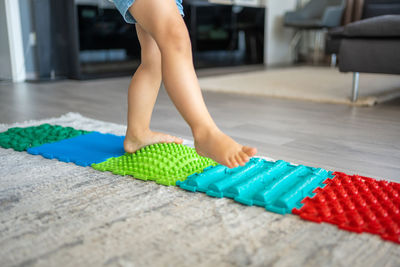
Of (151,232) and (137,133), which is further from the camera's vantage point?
(137,133)

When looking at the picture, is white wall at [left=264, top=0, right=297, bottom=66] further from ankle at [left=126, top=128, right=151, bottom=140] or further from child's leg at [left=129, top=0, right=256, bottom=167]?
child's leg at [left=129, top=0, right=256, bottom=167]

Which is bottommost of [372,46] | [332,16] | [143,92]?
[143,92]

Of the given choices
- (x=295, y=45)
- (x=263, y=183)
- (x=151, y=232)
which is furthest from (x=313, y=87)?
(x=295, y=45)

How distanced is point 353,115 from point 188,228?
1486mm

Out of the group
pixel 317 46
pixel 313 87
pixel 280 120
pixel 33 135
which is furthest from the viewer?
pixel 317 46

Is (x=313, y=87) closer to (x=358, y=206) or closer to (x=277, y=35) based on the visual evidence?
(x=358, y=206)

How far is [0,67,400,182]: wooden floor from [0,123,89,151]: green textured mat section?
35cm

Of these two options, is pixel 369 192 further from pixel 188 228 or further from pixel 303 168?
pixel 188 228

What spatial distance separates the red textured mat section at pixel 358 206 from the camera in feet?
2.45

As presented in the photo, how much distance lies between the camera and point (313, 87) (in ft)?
9.96

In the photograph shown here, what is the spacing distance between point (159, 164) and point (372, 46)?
1.63 meters

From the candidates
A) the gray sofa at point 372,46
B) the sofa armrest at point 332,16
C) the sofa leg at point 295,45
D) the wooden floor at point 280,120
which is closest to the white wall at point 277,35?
the sofa leg at point 295,45

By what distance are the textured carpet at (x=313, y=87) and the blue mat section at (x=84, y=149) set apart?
1506mm

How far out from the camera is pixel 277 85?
10.3ft
